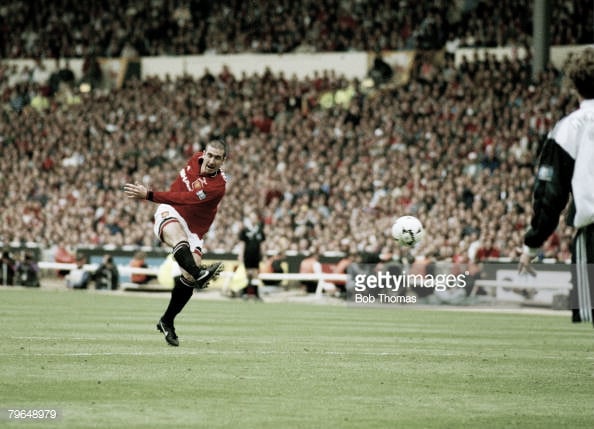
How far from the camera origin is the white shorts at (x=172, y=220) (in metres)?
13.7

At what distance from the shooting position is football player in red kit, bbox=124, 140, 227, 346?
13320mm

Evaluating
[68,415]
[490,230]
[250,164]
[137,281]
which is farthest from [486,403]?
[250,164]

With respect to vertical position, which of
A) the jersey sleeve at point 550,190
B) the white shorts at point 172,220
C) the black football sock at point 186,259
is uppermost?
the jersey sleeve at point 550,190

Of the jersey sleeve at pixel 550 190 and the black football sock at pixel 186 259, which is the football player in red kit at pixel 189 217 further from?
the jersey sleeve at pixel 550 190

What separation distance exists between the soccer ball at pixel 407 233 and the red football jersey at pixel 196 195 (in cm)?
656

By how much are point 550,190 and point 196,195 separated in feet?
21.8

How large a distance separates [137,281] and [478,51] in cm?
1286

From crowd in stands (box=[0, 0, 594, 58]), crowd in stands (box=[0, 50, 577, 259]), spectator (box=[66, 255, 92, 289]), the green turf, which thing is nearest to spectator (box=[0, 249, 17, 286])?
spectator (box=[66, 255, 92, 289])

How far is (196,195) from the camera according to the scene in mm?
13625

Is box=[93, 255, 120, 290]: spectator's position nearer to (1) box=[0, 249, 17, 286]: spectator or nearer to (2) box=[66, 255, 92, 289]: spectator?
(2) box=[66, 255, 92, 289]: spectator

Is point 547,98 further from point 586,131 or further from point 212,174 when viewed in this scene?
point 586,131

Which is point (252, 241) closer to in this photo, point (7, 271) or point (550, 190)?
point (7, 271)

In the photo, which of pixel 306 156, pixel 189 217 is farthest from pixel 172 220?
pixel 306 156

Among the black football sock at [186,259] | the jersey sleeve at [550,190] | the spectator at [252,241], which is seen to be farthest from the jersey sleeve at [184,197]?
the spectator at [252,241]
